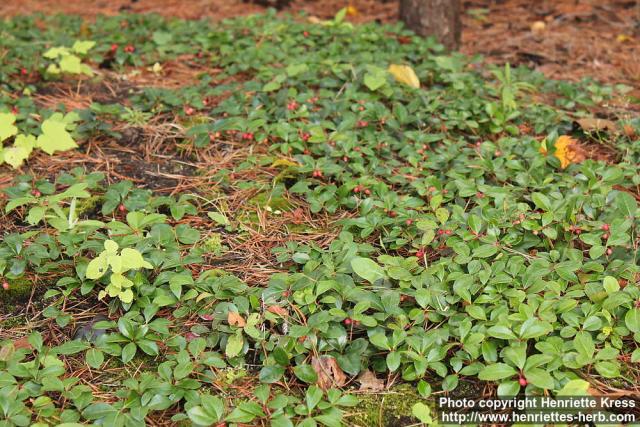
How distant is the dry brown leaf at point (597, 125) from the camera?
3.82m

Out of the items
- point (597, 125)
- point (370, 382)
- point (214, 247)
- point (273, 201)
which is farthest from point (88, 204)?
point (597, 125)

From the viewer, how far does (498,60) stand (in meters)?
5.12

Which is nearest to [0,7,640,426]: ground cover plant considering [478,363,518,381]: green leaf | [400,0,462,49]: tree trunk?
[478,363,518,381]: green leaf

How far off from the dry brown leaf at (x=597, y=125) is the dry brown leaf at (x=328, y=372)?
7.83 ft

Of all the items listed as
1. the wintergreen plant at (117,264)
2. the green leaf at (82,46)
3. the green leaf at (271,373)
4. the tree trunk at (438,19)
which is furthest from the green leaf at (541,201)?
the green leaf at (82,46)

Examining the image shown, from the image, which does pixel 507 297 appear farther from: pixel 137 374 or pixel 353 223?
pixel 137 374

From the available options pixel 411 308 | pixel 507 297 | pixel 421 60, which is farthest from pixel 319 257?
pixel 421 60

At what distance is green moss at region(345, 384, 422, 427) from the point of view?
2287 mm

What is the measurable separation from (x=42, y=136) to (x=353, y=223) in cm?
194

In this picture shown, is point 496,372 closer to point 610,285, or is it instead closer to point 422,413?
point 422,413

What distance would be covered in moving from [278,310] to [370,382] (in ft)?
1.53

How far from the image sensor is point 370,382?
243cm

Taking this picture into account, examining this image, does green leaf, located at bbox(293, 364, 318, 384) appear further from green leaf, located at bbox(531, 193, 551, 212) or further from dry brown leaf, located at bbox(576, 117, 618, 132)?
dry brown leaf, located at bbox(576, 117, 618, 132)

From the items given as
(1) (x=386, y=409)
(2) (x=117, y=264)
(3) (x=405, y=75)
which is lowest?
(1) (x=386, y=409)
